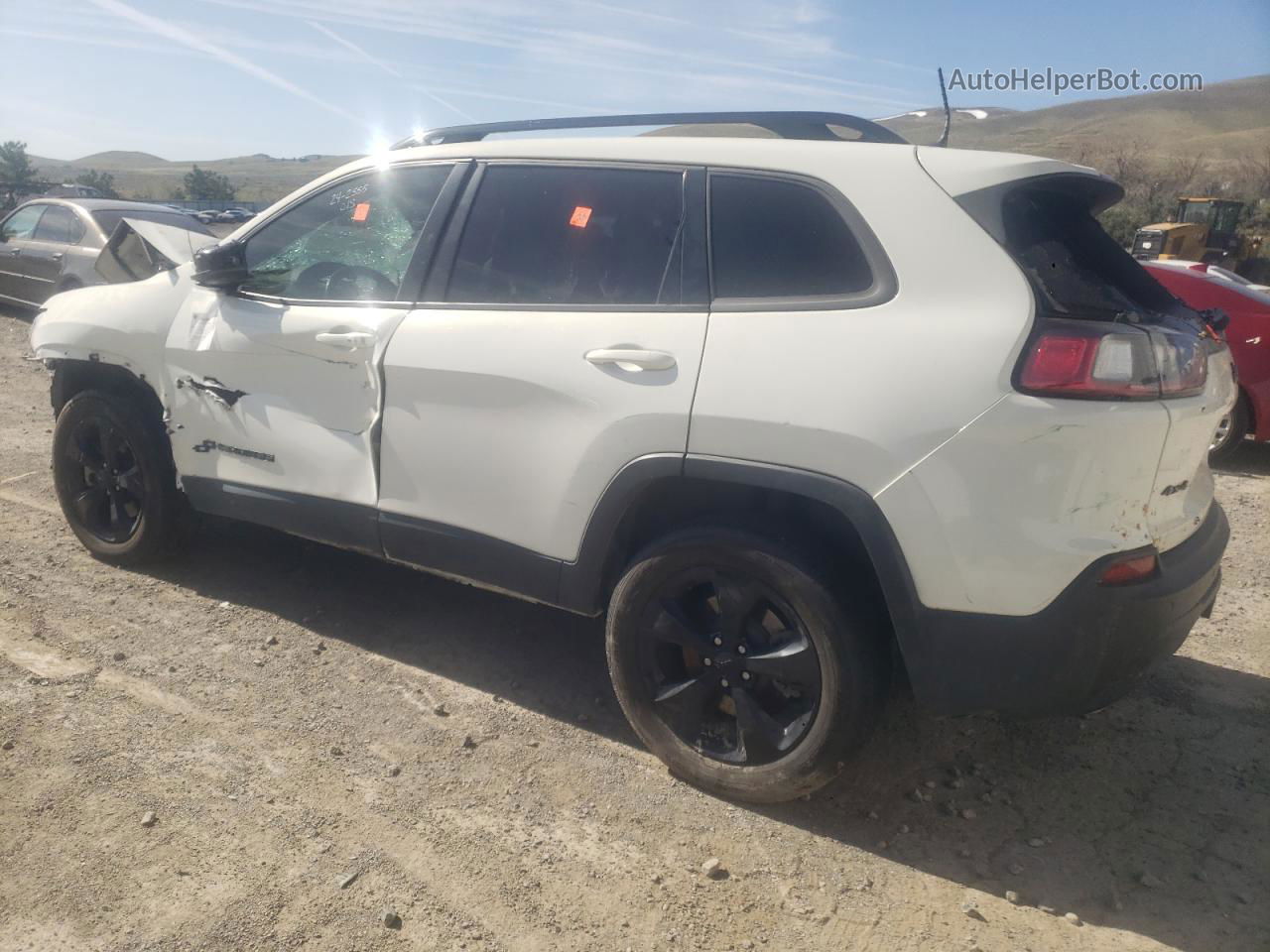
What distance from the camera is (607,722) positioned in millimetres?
3260

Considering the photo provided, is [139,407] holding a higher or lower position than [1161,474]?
lower

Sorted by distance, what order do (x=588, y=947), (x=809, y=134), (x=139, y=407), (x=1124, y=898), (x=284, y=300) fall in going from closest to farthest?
(x=588, y=947)
(x=1124, y=898)
(x=809, y=134)
(x=284, y=300)
(x=139, y=407)

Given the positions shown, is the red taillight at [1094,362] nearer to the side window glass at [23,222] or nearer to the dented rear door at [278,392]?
the dented rear door at [278,392]

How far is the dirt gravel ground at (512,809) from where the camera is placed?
2330 millimetres

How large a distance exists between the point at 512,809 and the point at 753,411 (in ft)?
4.44

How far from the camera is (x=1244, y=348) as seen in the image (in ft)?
22.6

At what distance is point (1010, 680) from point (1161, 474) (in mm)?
635

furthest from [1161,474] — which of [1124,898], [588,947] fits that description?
[588,947]

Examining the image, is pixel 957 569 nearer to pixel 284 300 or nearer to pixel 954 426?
pixel 954 426

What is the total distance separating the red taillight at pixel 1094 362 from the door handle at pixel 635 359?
0.95 m

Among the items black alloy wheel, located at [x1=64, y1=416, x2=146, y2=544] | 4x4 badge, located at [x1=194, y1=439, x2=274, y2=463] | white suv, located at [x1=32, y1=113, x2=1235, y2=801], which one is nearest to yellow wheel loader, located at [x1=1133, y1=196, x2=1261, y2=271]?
white suv, located at [x1=32, y1=113, x2=1235, y2=801]

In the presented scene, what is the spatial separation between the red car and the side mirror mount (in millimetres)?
6234

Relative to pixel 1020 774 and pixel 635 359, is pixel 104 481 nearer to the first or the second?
pixel 635 359

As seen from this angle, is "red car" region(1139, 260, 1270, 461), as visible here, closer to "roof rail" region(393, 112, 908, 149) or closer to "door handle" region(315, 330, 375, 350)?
"roof rail" region(393, 112, 908, 149)
